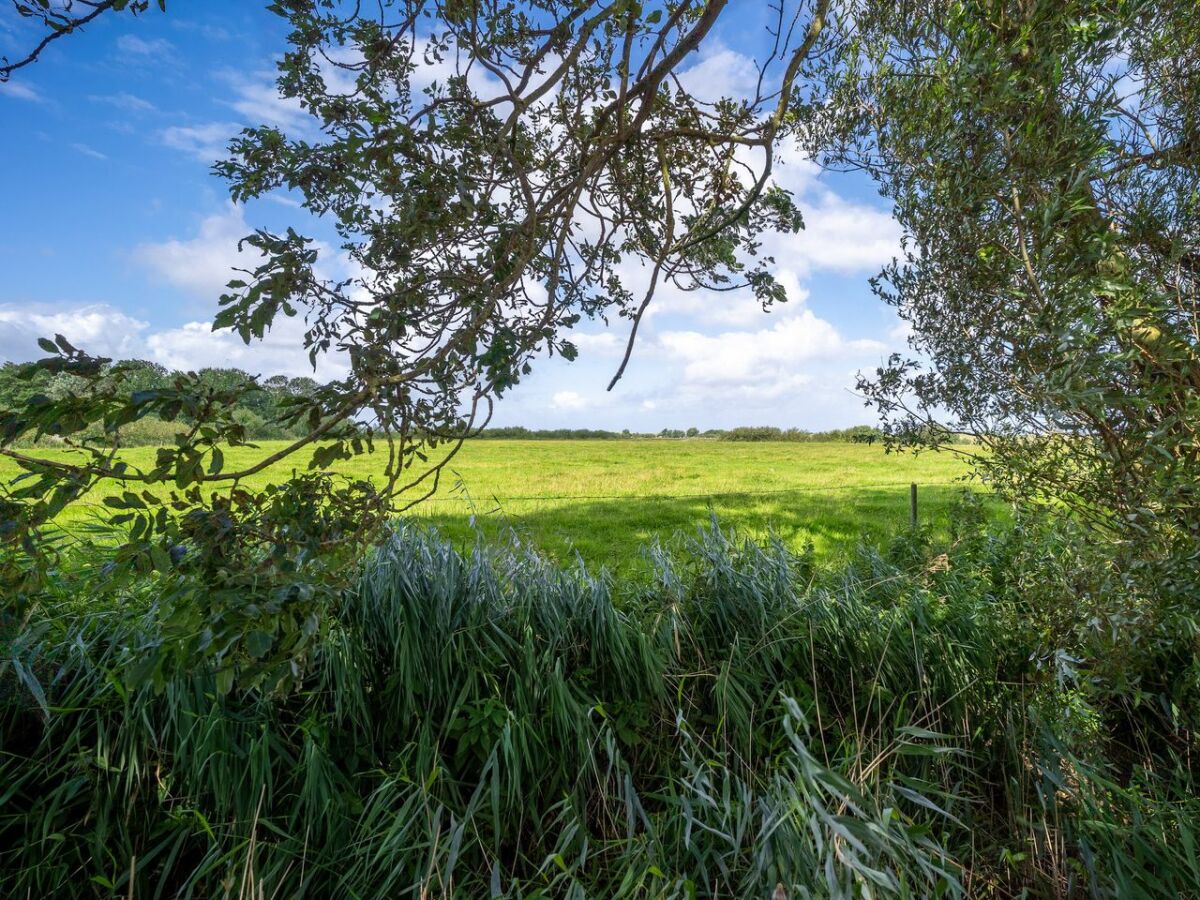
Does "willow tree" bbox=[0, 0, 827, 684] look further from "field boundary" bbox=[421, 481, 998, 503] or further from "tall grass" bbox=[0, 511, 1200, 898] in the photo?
"field boundary" bbox=[421, 481, 998, 503]

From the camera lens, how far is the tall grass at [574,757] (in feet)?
9.64

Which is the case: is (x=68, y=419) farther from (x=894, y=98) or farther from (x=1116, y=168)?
(x=1116, y=168)

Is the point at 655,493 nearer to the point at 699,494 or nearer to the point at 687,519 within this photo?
the point at 699,494

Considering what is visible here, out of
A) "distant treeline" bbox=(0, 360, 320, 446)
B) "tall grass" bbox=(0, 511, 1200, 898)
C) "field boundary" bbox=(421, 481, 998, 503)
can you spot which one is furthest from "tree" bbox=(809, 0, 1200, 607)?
"field boundary" bbox=(421, 481, 998, 503)

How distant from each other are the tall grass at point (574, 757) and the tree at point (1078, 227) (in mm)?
1245

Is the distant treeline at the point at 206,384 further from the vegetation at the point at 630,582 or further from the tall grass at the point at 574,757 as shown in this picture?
the tall grass at the point at 574,757

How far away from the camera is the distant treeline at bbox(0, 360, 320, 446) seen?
6.20 feet

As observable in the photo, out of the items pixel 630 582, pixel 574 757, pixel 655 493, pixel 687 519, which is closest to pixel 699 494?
pixel 655 493

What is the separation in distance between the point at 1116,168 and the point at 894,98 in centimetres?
107

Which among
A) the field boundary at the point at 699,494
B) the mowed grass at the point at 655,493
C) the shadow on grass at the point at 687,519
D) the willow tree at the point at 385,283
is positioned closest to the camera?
the willow tree at the point at 385,283

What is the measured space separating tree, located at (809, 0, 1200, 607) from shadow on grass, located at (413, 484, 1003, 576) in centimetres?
291

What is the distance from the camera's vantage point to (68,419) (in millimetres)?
1721

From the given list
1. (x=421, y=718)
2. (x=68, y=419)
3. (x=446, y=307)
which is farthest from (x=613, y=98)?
(x=421, y=718)

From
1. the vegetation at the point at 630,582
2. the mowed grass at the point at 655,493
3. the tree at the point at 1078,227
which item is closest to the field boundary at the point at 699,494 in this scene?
the mowed grass at the point at 655,493
